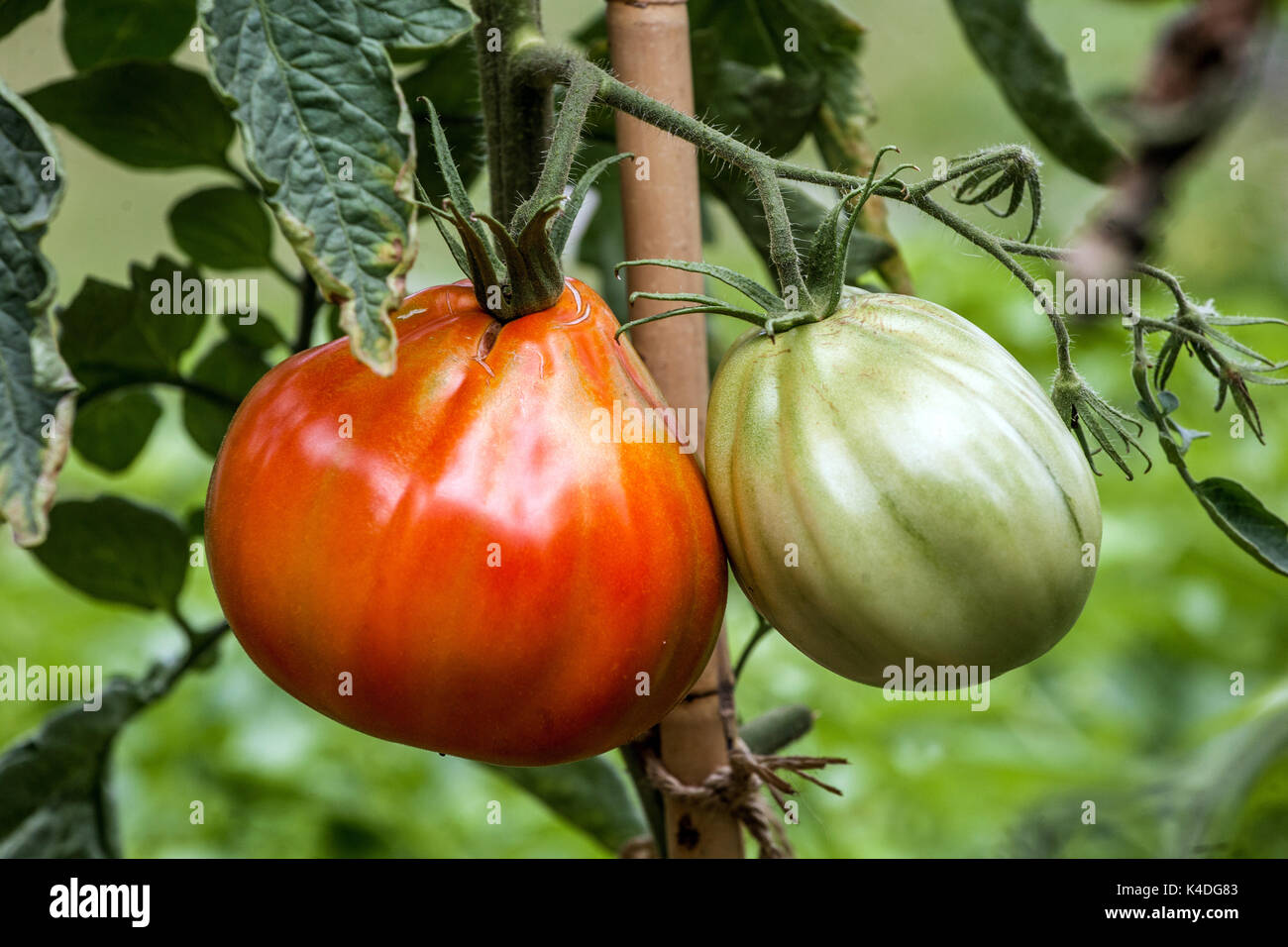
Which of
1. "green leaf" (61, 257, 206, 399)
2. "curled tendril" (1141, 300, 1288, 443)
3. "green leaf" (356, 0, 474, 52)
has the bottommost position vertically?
"curled tendril" (1141, 300, 1288, 443)

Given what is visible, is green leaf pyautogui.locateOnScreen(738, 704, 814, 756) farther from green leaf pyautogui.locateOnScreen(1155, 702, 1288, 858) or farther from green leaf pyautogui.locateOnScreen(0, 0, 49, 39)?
green leaf pyautogui.locateOnScreen(0, 0, 49, 39)

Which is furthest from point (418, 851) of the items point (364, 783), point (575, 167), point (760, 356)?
point (760, 356)

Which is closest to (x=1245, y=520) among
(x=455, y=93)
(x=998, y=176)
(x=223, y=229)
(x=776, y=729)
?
(x=998, y=176)

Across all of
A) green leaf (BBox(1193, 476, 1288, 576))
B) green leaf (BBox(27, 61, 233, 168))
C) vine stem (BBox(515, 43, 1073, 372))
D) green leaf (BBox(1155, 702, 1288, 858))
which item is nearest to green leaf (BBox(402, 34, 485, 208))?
green leaf (BBox(27, 61, 233, 168))

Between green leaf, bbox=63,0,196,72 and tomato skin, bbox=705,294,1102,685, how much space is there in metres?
0.49

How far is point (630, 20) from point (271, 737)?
89 cm

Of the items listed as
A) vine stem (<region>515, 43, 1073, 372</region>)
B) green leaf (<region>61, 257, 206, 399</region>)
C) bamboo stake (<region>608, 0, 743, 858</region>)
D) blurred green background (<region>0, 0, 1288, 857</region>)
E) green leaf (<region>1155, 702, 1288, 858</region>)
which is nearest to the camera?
vine stem (<region>515, 43, 1073, 372</region>)

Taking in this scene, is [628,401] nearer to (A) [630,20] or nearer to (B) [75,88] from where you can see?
(A) [630,20]

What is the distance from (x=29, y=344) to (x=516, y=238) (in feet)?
0.60

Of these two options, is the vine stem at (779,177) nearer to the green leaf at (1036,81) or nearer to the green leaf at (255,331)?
the green leaf at (1036,81)

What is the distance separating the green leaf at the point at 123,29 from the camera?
0.73 metres

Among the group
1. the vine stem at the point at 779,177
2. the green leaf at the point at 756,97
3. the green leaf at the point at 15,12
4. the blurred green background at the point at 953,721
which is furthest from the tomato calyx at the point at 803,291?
the blurred green background at the point at 953,721

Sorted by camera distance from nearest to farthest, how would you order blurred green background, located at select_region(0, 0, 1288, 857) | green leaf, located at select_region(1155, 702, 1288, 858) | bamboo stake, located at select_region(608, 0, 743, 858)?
bamboo stake, located at select_region(608, 0, 743, 858), green leaf, located at select_region(1155, 702, 1288, 858), blurred green background, located at select_region(0, 0, 1288, 857)

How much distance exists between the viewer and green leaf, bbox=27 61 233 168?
0.69 m
